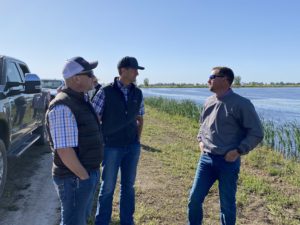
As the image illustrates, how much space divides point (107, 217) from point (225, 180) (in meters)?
1.27

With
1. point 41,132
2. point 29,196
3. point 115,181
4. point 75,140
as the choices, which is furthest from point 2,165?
point 41,132

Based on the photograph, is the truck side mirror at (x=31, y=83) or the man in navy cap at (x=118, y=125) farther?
the truck side mirror at (x=31, y=83)

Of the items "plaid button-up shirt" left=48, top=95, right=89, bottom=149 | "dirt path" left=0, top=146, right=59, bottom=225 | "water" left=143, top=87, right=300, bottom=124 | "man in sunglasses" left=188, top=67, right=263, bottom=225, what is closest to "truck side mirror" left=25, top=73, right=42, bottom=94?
"dirt path" left=0, top=146, right=59, bottom=225

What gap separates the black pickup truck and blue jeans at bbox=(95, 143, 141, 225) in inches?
59.9

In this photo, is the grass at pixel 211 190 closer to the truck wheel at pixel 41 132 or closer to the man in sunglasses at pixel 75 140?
the man in sunglasses at pixel 75 140

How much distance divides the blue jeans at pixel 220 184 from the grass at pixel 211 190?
71 cm

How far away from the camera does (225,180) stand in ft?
12.1

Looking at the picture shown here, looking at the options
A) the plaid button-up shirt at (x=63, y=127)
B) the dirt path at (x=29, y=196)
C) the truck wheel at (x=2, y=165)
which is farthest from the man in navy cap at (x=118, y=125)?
the truck wheel at (x=2, y=165)

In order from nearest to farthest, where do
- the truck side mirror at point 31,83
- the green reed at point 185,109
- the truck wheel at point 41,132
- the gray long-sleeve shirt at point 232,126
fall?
the gray long-sleeve shirt at point 232,126
the truck side mirror at point 31,83
the truck wheel at point 41,132
the green reed at point 185,109

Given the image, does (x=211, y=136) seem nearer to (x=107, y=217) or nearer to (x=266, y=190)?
(x=107, y=217)

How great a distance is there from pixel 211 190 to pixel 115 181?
2.29 metres

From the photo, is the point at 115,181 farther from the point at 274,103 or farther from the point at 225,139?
the point at 274,103

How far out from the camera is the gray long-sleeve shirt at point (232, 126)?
11.6 ft

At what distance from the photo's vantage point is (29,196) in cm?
523
